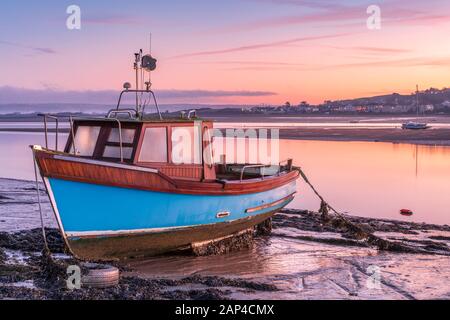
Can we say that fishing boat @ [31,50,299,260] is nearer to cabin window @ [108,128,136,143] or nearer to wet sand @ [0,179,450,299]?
cabin window @ [108,128,136,143]

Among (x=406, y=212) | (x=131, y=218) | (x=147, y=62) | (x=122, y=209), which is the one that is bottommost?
(x=406, y=212)

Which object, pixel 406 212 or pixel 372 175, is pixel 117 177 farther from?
pixel 372 175

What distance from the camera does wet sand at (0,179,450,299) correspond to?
9492 mm

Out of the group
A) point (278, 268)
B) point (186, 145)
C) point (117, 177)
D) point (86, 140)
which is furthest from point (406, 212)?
point (117, 177)

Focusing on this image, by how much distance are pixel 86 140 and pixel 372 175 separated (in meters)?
15.7

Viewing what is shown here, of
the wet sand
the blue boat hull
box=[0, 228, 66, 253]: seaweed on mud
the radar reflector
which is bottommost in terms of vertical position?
the wet sand

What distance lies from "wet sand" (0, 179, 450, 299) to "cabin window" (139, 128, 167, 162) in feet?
6.09

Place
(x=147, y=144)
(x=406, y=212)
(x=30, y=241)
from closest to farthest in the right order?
1. (x=147, y=144)
2. (x=30, y=241)
3. (x=406, y=212)

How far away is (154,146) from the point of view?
38.7 ft

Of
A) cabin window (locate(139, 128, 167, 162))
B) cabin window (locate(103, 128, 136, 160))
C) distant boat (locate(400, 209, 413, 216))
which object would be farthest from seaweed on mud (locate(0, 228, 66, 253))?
distant boat (locate(400, 209, 413, 216))

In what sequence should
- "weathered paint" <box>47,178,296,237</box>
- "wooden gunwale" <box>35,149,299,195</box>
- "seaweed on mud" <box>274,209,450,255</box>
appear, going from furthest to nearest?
1. "seaweed on mud" <box>274,209,450,255</box>
2. "weathered paint" <box>47,178,296,237</box>
3. "wooden gunwale" <box>35,149,299,195</box>

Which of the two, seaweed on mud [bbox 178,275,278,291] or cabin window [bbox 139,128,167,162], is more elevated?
cabin window [bbox 139,128,167,162]

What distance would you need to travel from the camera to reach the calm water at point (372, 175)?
1824 cm
